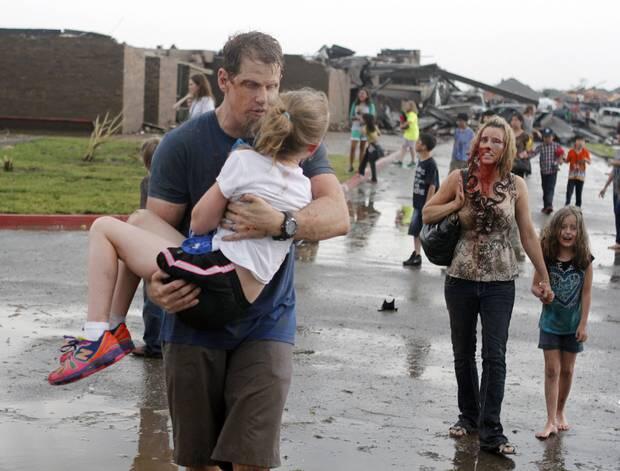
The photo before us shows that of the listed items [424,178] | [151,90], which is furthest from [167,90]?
[424,178]

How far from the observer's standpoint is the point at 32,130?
3456cm

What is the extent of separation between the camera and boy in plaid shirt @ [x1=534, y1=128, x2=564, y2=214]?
2048 centimetres

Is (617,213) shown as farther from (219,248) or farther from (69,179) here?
(219,248)

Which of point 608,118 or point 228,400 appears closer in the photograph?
point 228,400

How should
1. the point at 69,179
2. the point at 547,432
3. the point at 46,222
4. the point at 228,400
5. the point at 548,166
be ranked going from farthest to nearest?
1. the point at 548,166
2. the point at 69,179
3. the point at 46,222
4. the point at 547,432
5. the point at 228,400

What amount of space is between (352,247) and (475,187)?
26.2ft

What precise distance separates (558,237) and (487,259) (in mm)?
733

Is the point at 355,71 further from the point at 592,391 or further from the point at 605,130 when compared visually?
the point at 592,391

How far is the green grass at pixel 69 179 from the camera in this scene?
15.7m

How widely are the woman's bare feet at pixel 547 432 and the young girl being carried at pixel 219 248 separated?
3.20 metres

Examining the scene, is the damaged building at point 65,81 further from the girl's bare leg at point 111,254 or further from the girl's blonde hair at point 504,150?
the girl's bare leg at point 111,254

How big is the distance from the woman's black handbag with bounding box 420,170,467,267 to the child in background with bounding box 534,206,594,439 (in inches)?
24.9

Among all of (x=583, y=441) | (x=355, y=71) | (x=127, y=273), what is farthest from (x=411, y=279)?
(x=355, y=71)

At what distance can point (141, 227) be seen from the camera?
4281 mm
